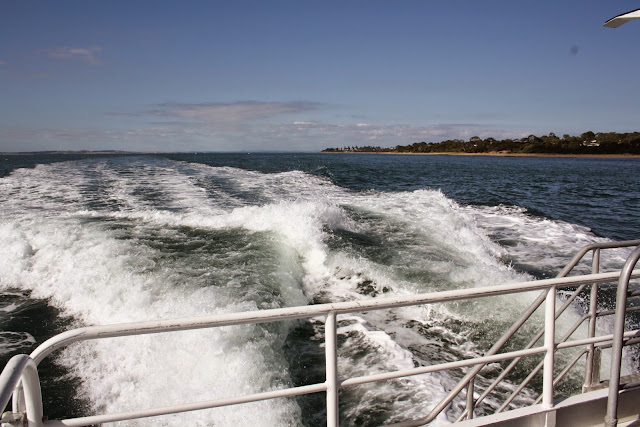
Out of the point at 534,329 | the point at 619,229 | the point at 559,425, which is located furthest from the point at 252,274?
the point at 619,229

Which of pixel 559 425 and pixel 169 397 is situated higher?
pixel 559 425

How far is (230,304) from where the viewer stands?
18.3 feet

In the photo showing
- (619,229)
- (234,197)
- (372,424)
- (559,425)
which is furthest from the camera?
(234,197)

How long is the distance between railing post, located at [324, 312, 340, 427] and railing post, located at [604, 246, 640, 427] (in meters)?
1.34

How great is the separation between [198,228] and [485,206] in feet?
40.3

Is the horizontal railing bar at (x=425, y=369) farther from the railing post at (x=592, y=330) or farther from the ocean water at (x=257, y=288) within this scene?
the ocean water at (x=257, y=288)

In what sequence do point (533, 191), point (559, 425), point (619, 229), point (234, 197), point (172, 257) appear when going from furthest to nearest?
point (533, 191) → point (234, 197) → point (619, 229) → point (172, 257) → point (559, 425)

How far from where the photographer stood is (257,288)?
632 cm

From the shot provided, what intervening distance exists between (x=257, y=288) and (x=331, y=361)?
470 cm

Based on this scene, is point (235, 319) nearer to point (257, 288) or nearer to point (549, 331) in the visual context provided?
point (549, 331)

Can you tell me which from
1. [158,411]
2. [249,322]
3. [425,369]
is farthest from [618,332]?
[158,411]

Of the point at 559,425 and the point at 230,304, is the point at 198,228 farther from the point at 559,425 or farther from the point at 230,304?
the point at 559,425

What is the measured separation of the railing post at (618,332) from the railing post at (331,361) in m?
1.34

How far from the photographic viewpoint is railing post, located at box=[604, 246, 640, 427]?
201 cm
